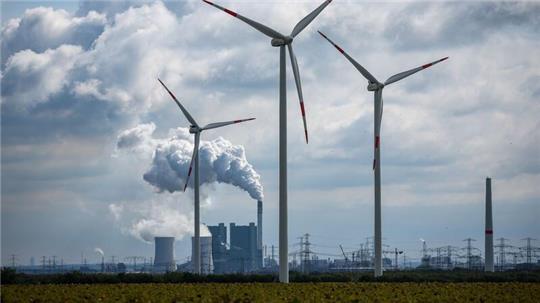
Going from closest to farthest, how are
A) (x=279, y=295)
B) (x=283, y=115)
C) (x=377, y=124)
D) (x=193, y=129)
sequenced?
(x=279, y=295)
(x=283, y=115)
(x=377, y=124)
(x=193, y=129)

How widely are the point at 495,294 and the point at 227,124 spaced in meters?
66.7

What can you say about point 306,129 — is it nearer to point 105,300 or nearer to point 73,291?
point 73,291

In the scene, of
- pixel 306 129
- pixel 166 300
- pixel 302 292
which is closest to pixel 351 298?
pixel 302 292

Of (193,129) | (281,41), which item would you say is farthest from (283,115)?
(193,129)

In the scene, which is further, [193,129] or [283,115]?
[193,129]

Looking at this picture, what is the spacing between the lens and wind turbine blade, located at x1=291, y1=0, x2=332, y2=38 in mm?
79812

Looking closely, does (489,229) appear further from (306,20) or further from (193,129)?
(306,20)

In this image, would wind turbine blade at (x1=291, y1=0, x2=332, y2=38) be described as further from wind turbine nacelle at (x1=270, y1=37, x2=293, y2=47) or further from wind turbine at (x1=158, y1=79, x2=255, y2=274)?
wind turbine at (x1=158, y1=79, x2=255, y2=274)

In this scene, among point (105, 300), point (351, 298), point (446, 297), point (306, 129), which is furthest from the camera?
point (306, 129)

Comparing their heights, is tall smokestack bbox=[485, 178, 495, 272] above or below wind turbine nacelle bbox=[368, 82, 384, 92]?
below

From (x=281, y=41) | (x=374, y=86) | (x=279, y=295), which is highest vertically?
(x=281, y=41)

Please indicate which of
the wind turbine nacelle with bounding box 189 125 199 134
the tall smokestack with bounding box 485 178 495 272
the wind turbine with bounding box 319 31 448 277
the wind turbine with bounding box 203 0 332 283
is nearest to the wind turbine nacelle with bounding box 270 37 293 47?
the wind turbine with bounding box 203 0 332 283

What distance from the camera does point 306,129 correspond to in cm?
7250

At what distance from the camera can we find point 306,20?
81.4m
